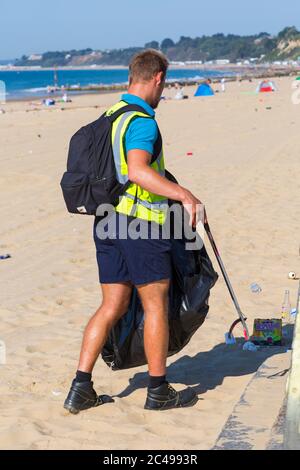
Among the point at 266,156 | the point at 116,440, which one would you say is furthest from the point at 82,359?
the point at 266,156

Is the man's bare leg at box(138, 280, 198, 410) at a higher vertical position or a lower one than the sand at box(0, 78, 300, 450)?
higher

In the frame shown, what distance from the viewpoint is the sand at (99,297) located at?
14.2ft

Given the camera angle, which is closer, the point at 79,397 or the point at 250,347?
the point at 79,397

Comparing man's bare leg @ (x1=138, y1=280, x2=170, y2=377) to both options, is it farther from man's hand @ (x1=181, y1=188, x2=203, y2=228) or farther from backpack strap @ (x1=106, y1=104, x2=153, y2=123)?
backpack strap @ (x1=106, y1=104, x2=153, y2=123)

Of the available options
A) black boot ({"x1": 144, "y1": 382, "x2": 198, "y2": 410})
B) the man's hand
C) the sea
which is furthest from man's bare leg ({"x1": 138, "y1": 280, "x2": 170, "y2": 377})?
the sea

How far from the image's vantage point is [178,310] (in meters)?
4.62

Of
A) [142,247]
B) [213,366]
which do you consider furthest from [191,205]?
[213,366]

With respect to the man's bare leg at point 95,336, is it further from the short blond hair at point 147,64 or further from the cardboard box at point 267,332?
the cardboard box at point 267,332

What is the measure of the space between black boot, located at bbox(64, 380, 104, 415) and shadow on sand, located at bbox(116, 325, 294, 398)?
0.34 meters

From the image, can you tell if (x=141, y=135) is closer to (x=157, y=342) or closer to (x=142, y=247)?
(x=142, y=247)

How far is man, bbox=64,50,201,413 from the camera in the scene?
4156 mm

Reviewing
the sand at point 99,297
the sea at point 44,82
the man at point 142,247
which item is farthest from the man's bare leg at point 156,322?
the sea at point 44,82

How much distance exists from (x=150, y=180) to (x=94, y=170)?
0.31 m
